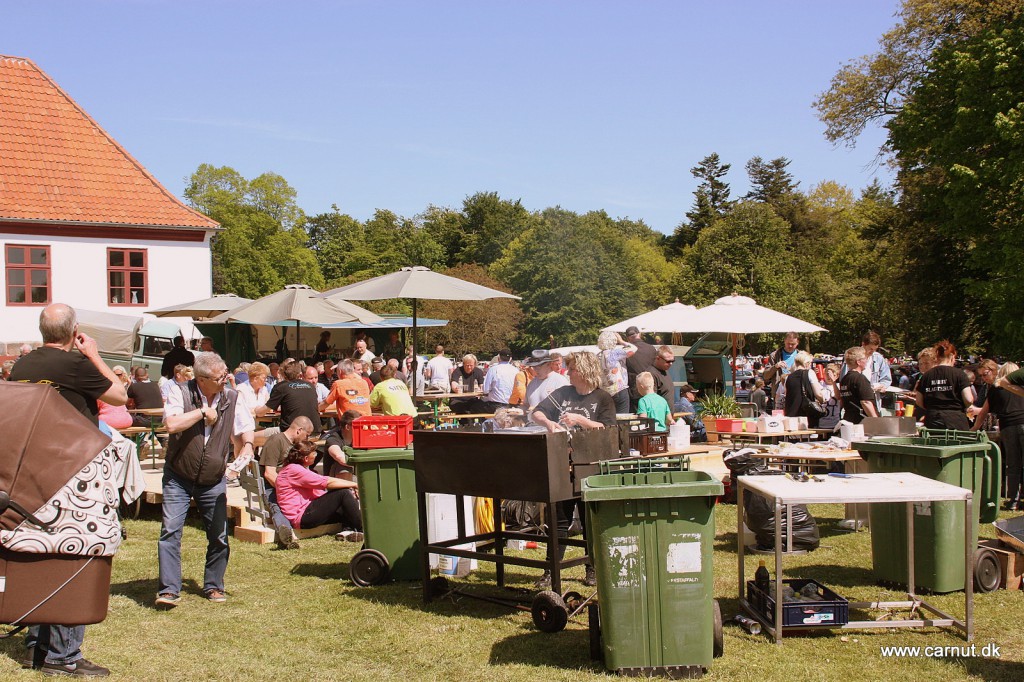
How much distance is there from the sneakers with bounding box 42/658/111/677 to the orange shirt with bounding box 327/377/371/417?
267 inches

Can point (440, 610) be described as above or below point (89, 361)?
below

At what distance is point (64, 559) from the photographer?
4.53m

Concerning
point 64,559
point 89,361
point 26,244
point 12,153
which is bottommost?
point 64,559

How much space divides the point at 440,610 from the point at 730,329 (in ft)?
32.2

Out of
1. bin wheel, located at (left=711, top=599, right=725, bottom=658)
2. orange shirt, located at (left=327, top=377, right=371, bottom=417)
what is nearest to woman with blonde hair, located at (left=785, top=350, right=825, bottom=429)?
orange shirt, located at (left=327, top=377, right=371, bottom=417)

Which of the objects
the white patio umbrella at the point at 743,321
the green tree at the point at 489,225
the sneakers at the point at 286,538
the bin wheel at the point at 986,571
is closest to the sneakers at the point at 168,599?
the sneakers at the point at 286,538

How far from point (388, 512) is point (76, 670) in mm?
2685

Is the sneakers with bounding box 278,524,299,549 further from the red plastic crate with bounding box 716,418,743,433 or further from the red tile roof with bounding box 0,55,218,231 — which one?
the red tile roof with bounding box 0,55,218,231

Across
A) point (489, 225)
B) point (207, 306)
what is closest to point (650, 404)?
point (207, 306)

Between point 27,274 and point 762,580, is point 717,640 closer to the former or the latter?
point 762,580

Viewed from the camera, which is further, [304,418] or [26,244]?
[26,244]

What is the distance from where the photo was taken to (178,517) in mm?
6543

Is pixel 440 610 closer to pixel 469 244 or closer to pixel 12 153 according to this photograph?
pixel 12 153

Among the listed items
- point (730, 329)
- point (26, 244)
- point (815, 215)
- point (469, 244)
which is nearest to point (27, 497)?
point (730, 329)
